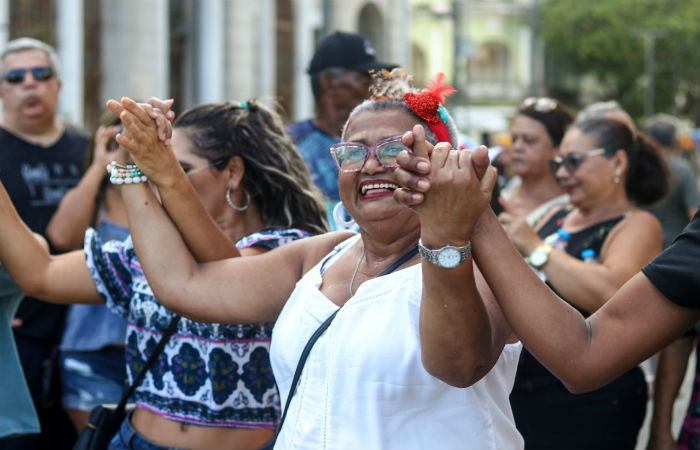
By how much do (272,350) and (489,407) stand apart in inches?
25.1

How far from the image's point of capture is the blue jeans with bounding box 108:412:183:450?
328 cm

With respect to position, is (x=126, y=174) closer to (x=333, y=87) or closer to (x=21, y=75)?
(x=333, y=87)

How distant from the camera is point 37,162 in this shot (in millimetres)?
5641

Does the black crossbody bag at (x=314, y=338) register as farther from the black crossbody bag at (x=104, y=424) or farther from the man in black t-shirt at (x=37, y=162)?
the man in black t-shirt at (x=37, y=162)

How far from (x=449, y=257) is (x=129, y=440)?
1709 millimetres

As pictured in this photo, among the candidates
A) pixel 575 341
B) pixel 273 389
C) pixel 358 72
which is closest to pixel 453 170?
pixel 575 341

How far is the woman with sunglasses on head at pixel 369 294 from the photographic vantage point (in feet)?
7.30

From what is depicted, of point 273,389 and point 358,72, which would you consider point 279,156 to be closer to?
point 273,389

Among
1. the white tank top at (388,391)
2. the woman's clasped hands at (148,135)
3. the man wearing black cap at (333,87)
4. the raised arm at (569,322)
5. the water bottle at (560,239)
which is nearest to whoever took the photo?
the raised arm at (569,322)

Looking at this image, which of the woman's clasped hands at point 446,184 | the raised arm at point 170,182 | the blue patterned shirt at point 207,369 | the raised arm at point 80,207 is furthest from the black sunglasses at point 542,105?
the woman's clasped hands at point 446,184

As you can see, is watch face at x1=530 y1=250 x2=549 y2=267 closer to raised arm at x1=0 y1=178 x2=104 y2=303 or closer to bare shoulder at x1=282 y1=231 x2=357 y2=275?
bare shoulder at x1=282 y1=231 x2=357 y2=275

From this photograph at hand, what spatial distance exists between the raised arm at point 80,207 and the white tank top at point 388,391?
9.38 feet

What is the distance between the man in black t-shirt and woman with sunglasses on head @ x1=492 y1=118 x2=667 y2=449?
2.19 metres

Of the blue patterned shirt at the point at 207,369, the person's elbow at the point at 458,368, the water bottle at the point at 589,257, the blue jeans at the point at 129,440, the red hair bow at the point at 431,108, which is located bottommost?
the blue jeans at the point at 129,440
